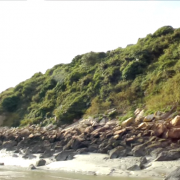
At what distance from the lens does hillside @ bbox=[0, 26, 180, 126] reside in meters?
26.5

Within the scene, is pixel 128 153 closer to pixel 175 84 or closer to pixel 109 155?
pixel 109 155

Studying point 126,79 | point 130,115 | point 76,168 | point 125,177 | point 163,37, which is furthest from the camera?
point 163,37

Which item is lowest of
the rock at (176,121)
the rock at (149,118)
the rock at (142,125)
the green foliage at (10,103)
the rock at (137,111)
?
the rock at (142,125)

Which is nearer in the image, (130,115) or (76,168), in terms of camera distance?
(76,168)

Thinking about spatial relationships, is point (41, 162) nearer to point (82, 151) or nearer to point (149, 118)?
point (82, 151)

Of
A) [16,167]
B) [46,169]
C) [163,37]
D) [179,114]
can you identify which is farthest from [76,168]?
[163,37]

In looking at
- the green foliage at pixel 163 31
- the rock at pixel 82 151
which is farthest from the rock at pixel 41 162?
the green foliage at pixel 163 31

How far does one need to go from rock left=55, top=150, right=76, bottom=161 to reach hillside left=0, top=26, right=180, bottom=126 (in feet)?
19.0

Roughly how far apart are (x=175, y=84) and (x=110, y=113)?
546 cm

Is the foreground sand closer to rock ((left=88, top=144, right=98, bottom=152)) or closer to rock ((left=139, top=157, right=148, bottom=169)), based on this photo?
rock ((left=139, top=157, right=148, bottom=169))

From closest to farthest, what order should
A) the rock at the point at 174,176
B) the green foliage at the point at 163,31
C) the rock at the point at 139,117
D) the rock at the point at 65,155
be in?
the rock at the point at 174,176, the rock at the point at 65,155, the rock at the point at 139,117, the green foliage at the point at 163,31

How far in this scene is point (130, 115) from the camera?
948 inches

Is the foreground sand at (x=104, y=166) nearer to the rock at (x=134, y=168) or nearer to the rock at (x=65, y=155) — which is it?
the rock at (x=134, y=168)

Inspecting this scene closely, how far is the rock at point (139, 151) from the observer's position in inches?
691
